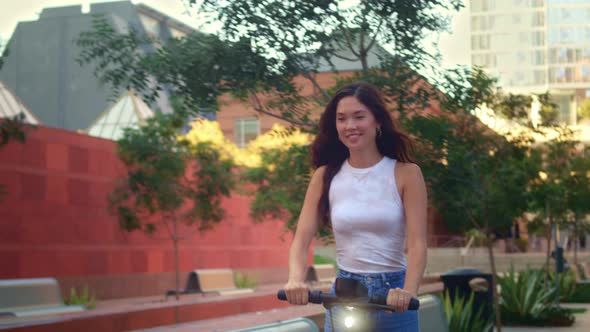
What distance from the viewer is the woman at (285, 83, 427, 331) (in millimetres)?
3518

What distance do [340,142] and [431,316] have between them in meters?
2.54

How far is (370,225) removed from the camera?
3.51 meters

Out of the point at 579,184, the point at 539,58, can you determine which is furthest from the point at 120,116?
the point at 539,58

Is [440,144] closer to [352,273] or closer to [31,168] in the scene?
[352,273]

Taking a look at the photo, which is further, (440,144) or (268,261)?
(268,261)

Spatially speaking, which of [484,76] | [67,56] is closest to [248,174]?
[484,76]

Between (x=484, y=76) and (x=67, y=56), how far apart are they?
75524 millimetres

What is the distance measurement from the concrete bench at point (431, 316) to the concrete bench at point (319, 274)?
24780mm

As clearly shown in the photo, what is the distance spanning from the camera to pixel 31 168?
23.0 metres

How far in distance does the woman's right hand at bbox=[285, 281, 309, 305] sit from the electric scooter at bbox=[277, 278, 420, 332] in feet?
0.07

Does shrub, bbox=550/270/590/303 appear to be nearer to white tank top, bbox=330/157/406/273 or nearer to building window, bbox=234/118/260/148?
white tank top, bbox=330/157/406/273

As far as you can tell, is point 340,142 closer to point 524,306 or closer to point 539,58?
point 524,306

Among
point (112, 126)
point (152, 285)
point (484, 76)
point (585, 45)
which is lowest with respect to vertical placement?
point (152, 285)

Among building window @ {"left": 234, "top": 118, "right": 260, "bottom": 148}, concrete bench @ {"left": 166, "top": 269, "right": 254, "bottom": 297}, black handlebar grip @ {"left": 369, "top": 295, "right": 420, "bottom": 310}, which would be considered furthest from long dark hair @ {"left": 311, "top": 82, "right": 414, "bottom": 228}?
building window @ {"left": 234, "top": 118, "right": 260, "bottom": 148}
